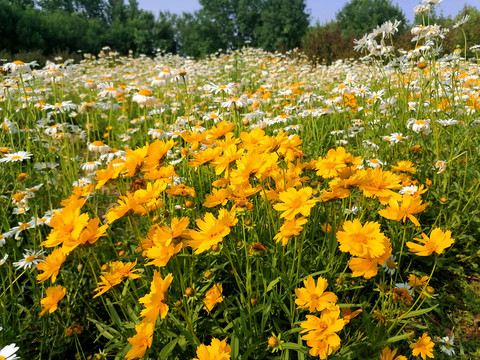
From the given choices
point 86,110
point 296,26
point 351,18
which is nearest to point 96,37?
point 296,26

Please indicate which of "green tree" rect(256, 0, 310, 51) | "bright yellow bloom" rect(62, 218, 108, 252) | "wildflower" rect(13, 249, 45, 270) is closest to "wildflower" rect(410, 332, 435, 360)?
"bright yellow bloom" rect(62, 218, 108, 252)

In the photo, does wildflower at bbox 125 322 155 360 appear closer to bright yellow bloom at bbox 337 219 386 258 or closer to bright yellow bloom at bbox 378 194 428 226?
bright yellow bloom at bbox 337 219 386 258

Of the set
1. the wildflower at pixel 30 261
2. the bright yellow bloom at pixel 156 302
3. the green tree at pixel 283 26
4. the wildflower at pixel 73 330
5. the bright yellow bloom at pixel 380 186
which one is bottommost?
the wildflower at pixel 73 330

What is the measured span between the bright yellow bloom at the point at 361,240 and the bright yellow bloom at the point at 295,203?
12cm

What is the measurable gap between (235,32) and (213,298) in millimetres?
33415

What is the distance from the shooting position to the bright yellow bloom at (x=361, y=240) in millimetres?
905

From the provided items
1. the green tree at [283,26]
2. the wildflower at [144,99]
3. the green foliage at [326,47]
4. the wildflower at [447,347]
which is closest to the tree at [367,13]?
the green tree at [283,26]

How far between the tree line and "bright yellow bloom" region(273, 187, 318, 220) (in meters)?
19.9

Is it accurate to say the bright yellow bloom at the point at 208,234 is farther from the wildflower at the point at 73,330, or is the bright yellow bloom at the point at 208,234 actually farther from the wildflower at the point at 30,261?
the wildflower at the point at 30,261

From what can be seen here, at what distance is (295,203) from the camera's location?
97 centimetres

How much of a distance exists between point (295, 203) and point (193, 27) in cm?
3297

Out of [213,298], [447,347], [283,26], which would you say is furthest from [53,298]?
[283,26]

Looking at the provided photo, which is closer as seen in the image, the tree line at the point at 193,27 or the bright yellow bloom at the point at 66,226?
the bright yellow bloom at the point at 66,226

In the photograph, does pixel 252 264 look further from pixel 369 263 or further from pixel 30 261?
pixel 30 261
